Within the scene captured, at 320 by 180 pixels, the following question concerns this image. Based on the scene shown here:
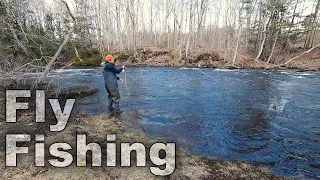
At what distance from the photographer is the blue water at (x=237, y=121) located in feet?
15.9

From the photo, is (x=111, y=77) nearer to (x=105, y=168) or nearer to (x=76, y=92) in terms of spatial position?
(x=76, y=92)

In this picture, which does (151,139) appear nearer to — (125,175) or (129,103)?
(125,175)

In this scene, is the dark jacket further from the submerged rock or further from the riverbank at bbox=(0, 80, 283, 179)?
the submerged rock

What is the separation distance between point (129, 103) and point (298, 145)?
6387 millimetres

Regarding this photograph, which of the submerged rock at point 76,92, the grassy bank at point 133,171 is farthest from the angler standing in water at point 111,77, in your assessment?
the submerged rock at point 76,92

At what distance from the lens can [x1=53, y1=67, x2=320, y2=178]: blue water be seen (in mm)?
4852

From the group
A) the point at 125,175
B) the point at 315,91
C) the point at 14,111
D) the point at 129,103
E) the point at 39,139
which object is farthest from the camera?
the point at 315,91

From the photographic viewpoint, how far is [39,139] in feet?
16.7

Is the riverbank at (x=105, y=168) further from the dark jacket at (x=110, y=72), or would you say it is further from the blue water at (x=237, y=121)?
the dark jacket at (x=110, y=72)

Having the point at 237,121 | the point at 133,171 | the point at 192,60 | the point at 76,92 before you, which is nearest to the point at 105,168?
the point at 133,171

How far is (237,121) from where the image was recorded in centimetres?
719

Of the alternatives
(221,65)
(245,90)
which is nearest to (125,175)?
(245,90)

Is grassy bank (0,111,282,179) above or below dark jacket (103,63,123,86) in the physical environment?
below

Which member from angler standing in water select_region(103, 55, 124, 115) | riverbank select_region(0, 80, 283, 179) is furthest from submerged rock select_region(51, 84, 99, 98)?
riverbank select_region(0, 80, 283, 179)
